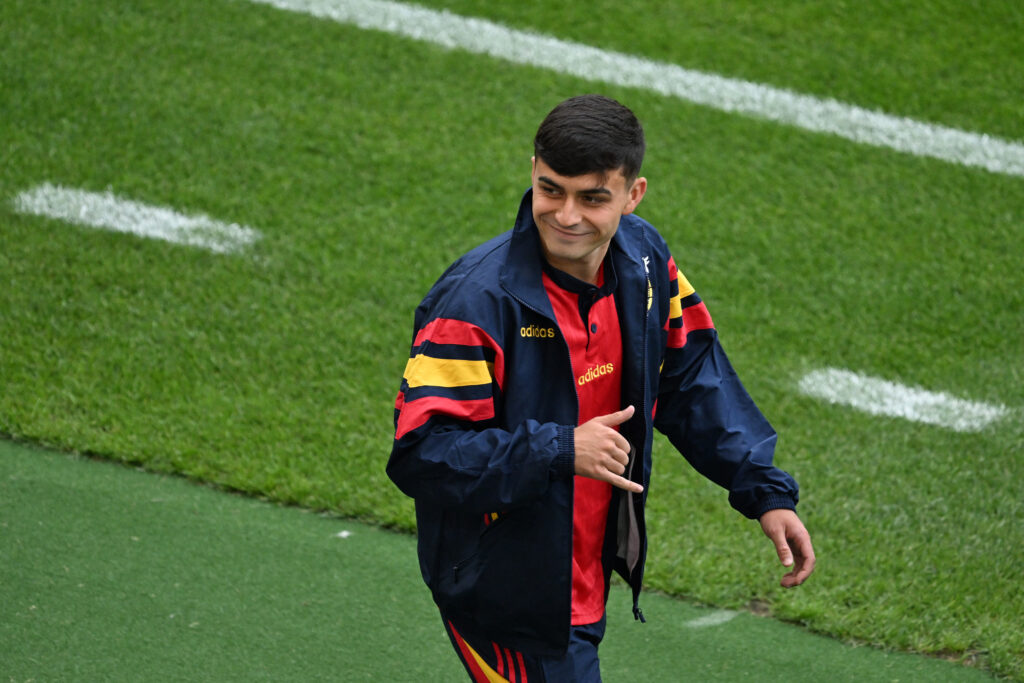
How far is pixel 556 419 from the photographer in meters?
2.58

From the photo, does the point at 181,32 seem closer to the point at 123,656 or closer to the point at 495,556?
the point at 123,656

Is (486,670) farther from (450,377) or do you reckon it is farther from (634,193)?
(634,193)

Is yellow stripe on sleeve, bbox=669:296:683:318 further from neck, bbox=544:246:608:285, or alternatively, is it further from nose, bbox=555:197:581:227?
nose, bbox=555:197:581:227

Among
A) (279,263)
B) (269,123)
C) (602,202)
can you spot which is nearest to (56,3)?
(269,123)

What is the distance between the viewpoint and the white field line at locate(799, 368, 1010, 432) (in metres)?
5.71

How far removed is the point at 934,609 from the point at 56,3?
6.78 meters

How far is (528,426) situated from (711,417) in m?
0.66

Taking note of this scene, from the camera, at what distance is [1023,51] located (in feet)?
27.4

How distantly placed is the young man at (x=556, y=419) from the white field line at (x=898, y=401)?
10.1 ft

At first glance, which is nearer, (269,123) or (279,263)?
(279,263)

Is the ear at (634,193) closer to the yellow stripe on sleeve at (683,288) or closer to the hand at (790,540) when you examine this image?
the yellow stripe on sleeve at (683,288)

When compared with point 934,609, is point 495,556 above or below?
above

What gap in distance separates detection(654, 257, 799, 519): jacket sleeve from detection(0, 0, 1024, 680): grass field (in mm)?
1823

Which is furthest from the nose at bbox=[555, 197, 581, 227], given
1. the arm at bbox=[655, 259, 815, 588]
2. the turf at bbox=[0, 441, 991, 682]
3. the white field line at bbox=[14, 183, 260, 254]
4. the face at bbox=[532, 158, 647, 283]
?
the white field line at bbox=[14, 183, 260, 254]
